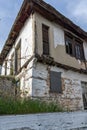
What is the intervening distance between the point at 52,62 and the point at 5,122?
17.9ft

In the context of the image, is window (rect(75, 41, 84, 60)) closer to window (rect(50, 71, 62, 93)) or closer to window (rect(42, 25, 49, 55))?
window (rect(42, 25, 49, 55))

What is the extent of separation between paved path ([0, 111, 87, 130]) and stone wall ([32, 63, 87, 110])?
3.10m

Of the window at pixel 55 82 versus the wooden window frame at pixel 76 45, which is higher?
the wooden window frame at pixel 76 45

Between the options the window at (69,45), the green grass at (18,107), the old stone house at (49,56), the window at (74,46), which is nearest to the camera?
the green grass at (18,107)

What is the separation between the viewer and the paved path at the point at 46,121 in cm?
293

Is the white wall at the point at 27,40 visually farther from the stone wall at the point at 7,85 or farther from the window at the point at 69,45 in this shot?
the window at the point at 69,45

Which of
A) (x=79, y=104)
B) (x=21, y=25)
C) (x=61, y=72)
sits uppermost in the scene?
(x=21, y=25)

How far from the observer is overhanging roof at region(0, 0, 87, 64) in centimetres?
828

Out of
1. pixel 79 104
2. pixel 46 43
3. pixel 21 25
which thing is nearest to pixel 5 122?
pixel 46 43

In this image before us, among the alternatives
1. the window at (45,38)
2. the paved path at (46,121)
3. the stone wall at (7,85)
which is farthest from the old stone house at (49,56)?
the paved path at (46,121)

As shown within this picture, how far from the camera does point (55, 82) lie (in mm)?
8023

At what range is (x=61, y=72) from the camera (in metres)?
8.55

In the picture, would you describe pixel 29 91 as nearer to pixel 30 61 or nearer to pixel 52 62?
pixel 30 61

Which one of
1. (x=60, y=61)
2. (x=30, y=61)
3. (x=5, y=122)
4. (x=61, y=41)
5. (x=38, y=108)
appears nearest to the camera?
(x=5, y=122)
